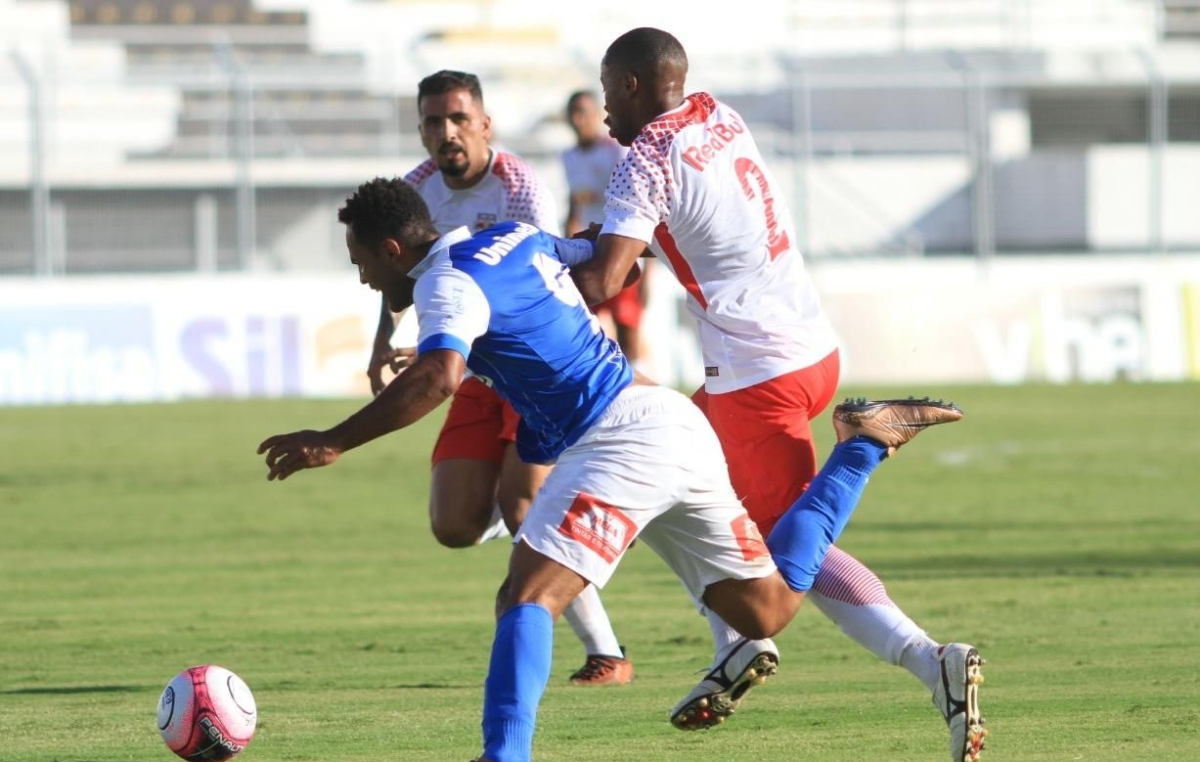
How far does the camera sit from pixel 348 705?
7.42 meters

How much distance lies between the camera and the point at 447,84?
845cm

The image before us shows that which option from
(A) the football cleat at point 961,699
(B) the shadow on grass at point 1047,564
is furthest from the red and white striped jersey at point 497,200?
(B) the shadow on grass at point 1047,564

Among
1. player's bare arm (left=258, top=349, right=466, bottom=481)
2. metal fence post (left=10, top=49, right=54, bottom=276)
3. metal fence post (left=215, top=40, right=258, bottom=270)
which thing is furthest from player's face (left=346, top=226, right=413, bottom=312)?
metal fence post (left=215, top=40, right=258, bottom=270)

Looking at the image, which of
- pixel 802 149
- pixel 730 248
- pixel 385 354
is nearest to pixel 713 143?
pixel 730 248

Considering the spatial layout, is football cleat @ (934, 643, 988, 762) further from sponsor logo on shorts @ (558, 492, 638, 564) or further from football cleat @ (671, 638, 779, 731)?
sponsor logo on shorts @ (558, 492, 638, 564)

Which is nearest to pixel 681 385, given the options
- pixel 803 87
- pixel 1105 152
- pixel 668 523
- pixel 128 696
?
pixel 803 87

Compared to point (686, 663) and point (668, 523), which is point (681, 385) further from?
point (668, 523)

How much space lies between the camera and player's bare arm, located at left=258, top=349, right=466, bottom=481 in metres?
5.38

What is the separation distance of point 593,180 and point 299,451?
11.7 meters

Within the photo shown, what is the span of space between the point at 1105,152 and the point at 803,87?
30.9 feet

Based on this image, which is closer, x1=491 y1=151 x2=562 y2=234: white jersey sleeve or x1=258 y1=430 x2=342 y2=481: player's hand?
x1=258 y1=430 x2=342 y2=481: player's hand

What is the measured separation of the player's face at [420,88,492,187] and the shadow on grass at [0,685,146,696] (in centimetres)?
248

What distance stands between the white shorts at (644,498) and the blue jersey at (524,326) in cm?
9

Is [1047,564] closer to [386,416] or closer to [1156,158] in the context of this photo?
[386,416]
